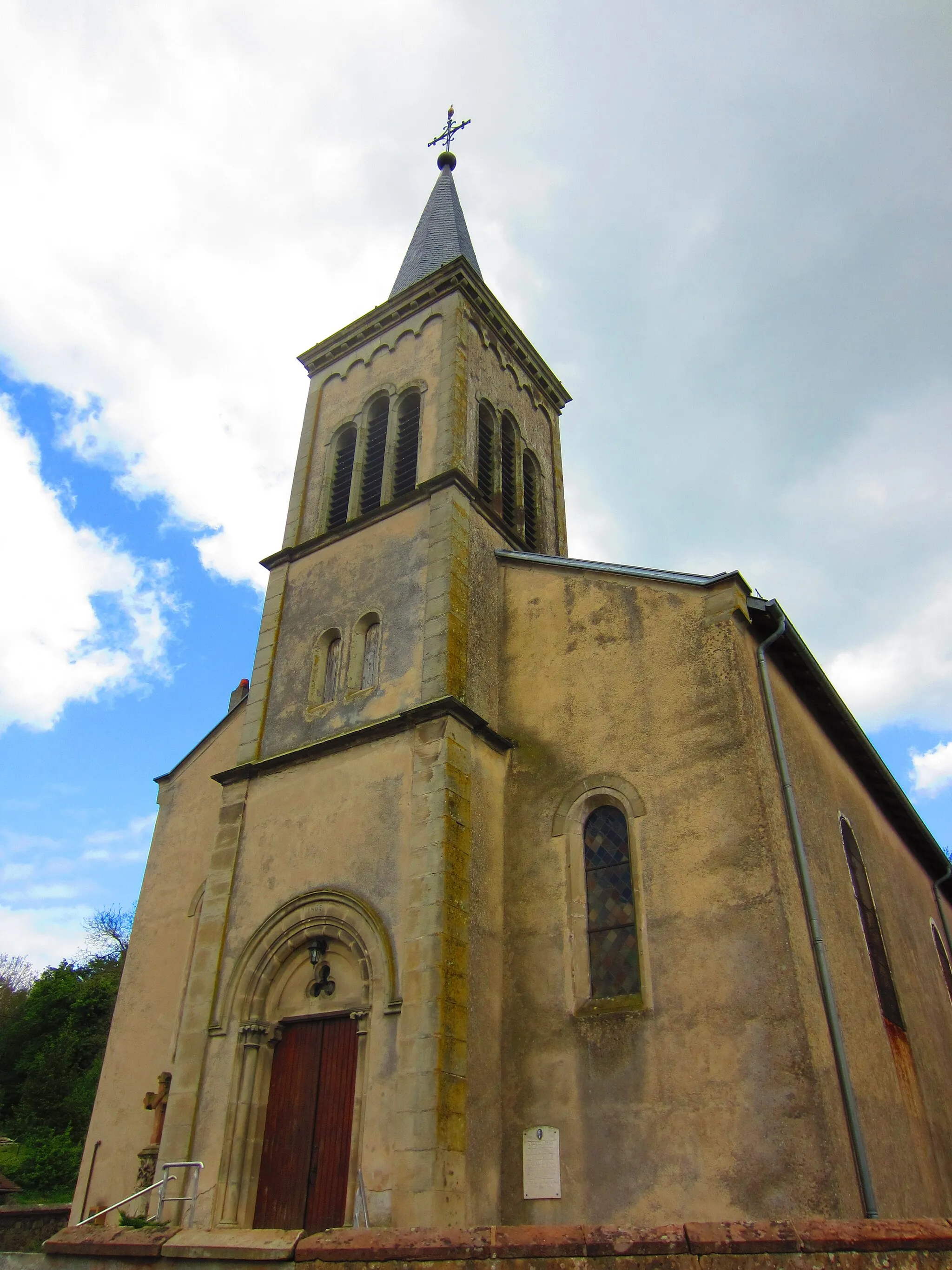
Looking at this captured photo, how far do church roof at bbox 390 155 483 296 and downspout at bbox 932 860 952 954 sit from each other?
51.1 feet

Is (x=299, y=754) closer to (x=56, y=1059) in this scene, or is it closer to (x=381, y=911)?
(x=381, y=911)

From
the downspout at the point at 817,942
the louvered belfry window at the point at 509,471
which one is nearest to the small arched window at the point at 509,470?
the louvered belfry window at the point at 509,471

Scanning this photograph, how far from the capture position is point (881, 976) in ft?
38.8

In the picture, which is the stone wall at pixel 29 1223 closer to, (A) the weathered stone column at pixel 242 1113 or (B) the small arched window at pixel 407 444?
(A) the weathered stone column at pixel 242 1113

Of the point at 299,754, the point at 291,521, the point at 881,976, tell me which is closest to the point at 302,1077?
the point at 299,754

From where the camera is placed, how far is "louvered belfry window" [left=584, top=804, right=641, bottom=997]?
9695 mm

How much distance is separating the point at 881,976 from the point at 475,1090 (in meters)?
5.96

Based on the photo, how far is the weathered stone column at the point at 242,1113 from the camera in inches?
376

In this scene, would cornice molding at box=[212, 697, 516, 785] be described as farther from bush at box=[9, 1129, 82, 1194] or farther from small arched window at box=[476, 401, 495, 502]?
bush at box=[9, 1129, 82, 1194]

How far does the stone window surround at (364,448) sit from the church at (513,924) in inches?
6.5

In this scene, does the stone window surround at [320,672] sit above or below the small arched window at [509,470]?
below

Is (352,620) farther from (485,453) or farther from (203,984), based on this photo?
(203,984)

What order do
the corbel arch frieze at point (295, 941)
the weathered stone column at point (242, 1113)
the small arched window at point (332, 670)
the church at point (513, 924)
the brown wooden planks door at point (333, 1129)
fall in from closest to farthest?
the church at point (513, 924)
the brown wooden planks door at point (333, 1129)
the weathered stone column at point (242, 1113)
the corbel arch frieze at point (295, 941)
the small arched window at point (332, 670)

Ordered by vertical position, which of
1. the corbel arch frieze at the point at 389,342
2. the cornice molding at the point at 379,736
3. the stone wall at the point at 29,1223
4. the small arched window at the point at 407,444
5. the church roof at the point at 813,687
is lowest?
the stone wall at the point at 29,1223
